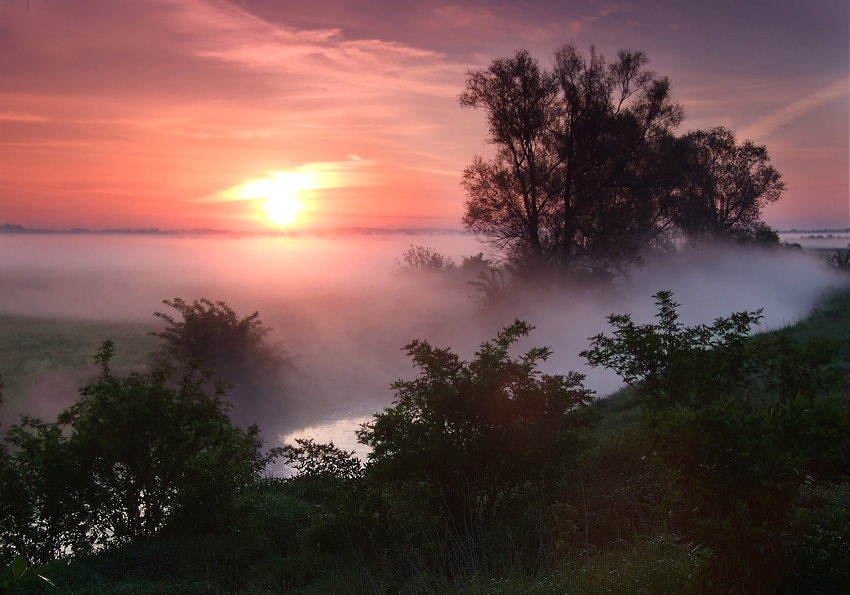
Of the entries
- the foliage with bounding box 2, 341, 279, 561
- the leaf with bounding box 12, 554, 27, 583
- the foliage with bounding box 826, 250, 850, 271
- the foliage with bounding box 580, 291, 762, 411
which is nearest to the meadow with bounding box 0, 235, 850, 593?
Result: the foliage with bounding box 580, 291, 762, 411

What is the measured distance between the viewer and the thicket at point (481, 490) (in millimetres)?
4121

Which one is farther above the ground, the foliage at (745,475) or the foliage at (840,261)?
the foliage at (745,475)

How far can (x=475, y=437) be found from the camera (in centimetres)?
717

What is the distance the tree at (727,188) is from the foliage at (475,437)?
4122 cm

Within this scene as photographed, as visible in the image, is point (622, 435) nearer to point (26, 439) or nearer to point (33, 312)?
point (26, 439)

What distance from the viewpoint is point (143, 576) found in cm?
712

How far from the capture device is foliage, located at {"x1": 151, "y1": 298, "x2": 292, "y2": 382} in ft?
89.6

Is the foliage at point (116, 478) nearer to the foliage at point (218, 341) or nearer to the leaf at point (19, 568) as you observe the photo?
the leaf at point (19, 568)

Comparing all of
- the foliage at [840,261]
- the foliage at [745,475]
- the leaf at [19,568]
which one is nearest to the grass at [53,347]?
the leaf at [19,568]

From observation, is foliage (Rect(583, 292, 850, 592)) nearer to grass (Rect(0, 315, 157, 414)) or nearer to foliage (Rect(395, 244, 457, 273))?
grass (Rect(0, 315, 157, 414))

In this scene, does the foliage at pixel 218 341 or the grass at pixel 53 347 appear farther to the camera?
the grass at pixel 53 347

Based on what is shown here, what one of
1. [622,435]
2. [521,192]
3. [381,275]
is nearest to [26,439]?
[622,435]

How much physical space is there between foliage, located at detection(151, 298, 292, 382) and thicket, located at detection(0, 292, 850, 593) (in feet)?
60.0

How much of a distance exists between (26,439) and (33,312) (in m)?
36.3
